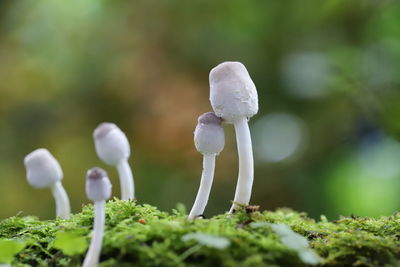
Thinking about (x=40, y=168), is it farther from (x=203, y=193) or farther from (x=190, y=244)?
(x=190, y=244)

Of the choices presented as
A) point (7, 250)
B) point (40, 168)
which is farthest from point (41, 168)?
point (7, 250)

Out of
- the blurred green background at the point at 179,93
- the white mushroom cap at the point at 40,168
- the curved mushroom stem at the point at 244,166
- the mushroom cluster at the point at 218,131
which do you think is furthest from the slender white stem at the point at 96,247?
the blurred green background at the point at 179,93

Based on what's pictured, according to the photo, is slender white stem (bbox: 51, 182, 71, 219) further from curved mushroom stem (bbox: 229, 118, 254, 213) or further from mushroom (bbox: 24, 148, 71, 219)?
curved mushroom stem (bbox: 229, 118, 254, 213)

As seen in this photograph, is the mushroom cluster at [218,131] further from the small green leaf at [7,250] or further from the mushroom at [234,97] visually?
the small green leaf at [7,250]

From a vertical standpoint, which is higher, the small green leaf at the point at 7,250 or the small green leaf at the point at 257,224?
the small green leaf at the point at 257,224

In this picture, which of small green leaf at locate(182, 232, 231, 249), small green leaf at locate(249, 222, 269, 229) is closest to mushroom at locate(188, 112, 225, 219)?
small green leaf at locate(249, 222, 269, 229)

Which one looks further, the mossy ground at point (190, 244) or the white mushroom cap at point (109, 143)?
the white mushroom cap at point (109, 143)

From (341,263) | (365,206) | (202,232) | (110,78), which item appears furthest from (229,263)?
(110,78)
